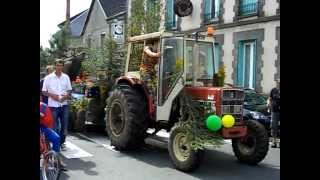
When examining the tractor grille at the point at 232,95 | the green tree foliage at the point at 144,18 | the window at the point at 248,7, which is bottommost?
the tractor grille at the point at 232,95

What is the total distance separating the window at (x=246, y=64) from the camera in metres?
15.9

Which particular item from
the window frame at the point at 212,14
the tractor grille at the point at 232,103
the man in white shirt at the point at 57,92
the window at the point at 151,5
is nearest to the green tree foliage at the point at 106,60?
the man in white shirt at the point at 57,92

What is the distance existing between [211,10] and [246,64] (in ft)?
9.78

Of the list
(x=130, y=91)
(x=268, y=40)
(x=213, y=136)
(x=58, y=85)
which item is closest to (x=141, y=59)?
(x=130, y=91)

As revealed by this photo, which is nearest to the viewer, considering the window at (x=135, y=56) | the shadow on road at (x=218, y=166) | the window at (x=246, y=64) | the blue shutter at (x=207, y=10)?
the shadow on road at (x=218, y=166)

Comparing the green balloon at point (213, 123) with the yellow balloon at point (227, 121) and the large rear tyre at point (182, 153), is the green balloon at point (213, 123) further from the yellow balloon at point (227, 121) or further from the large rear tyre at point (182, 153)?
the large rear tyre at point (182, 153)

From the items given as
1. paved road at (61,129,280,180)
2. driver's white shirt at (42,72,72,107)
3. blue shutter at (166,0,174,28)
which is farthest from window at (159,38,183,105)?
blue shutter at (166,0,174,28)

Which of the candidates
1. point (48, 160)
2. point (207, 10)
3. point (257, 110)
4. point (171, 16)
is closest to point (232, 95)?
point (48, 160)

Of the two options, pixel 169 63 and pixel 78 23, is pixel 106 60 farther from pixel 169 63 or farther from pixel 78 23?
pixel 78 23

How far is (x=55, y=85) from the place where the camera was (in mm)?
7227

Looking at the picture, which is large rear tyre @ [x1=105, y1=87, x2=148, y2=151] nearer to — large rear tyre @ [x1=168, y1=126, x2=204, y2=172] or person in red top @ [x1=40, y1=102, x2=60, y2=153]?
large rear tyre @ [x1=168, y1=126, x2=204, y2=172]

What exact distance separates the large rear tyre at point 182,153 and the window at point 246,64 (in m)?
9.41
